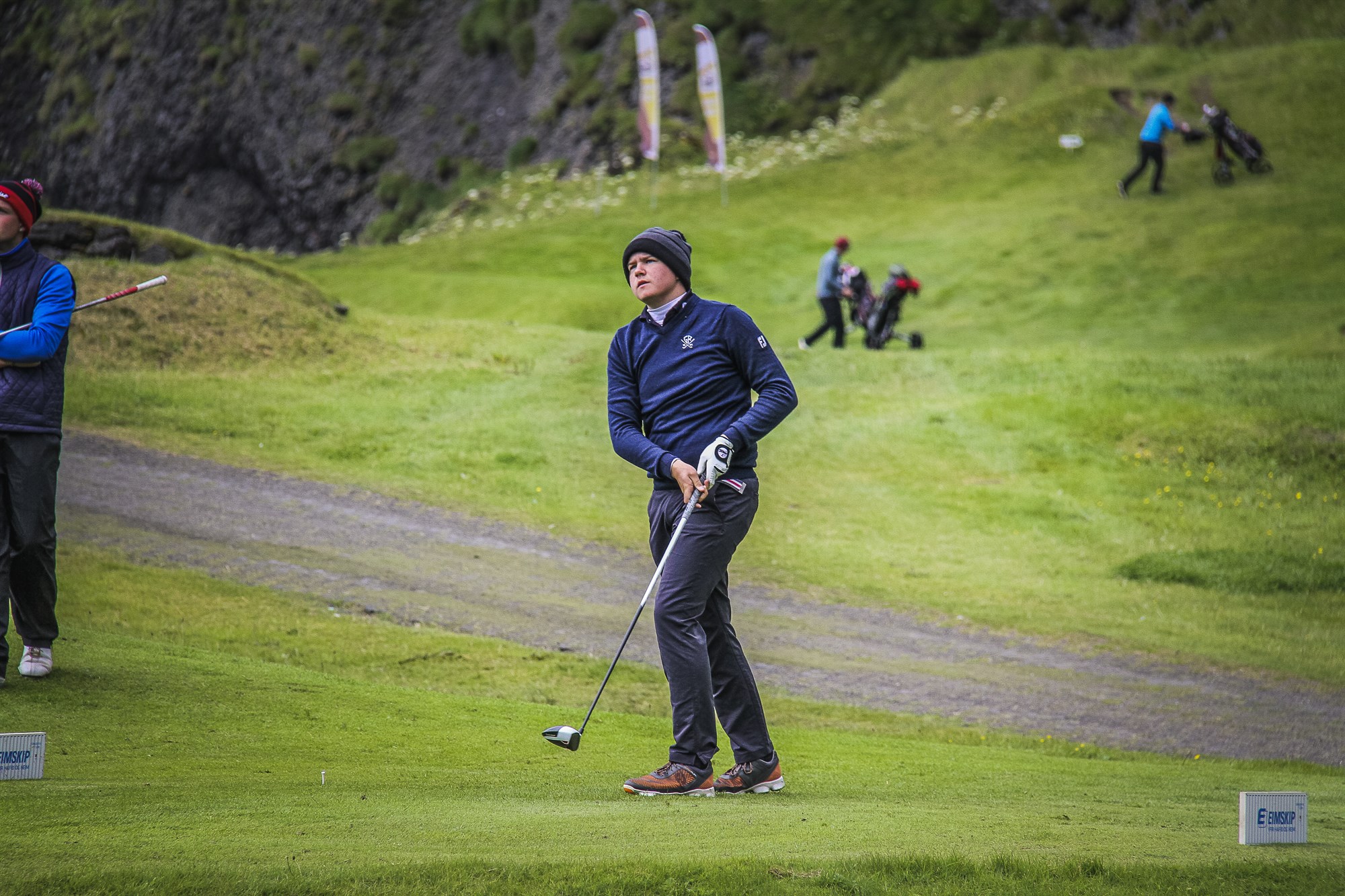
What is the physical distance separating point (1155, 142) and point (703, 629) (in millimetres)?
34096

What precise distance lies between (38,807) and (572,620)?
25.8ft

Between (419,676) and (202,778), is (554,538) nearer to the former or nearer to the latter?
(419,676)

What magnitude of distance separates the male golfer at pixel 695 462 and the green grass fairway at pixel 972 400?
825 cm

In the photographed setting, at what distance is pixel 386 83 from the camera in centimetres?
6900

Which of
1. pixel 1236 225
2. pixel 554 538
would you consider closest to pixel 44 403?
pixel 554 538

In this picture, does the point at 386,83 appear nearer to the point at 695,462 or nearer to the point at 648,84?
the point at 648,84

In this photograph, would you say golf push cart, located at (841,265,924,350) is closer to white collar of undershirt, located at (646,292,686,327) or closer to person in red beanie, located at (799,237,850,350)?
person in red beanie, located at (799,237,850,350)

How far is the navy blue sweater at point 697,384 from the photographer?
600 cm

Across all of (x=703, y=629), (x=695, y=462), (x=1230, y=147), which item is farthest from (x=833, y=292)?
(x=703, y=629)

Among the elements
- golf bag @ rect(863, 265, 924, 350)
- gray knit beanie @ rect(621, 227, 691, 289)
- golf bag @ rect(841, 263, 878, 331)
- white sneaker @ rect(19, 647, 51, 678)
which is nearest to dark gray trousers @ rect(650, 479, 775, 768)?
gray knit beanie @ rect(621, 227, 691, 289)

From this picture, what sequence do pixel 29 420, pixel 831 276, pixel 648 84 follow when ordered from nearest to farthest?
1. pixel 29 420
2. pixel 831 276
3. pixel 648 84

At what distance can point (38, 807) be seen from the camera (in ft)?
15.8

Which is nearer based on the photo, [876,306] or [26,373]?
[26,373]

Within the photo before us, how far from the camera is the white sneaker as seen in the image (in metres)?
7.38
